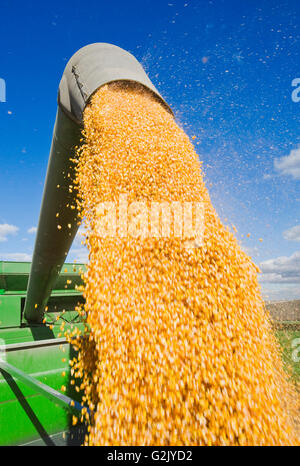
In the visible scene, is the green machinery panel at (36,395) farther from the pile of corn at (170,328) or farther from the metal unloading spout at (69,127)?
the metal unloading spout at (69,127)

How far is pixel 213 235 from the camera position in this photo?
5.60ft

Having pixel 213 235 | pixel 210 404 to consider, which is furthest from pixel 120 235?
pixel 210 404

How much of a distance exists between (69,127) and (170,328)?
83.4 inches

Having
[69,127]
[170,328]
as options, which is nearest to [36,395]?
[170,328]

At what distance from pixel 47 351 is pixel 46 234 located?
1.34 meters

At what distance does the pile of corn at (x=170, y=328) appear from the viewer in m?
1.21

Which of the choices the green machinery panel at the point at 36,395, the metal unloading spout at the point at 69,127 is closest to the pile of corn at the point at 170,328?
the green machinery panel at the point at 36,395

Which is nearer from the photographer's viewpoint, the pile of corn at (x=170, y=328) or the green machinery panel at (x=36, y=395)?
the pile of corn at (x=170, y=328)

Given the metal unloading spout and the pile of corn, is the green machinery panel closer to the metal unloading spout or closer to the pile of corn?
the pile of corn

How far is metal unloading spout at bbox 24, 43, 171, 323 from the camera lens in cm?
253

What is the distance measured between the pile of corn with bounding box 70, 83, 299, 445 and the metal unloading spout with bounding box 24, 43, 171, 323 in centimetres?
70

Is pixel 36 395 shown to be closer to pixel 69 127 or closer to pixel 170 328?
pixel 170 328

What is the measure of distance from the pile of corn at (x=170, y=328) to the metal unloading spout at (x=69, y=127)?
0.70 m
